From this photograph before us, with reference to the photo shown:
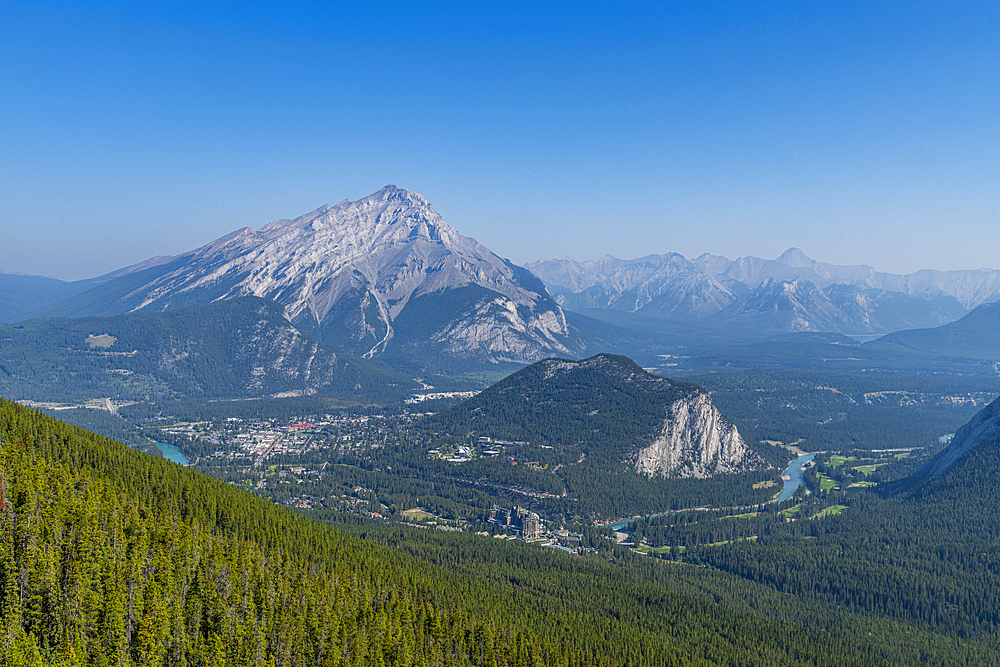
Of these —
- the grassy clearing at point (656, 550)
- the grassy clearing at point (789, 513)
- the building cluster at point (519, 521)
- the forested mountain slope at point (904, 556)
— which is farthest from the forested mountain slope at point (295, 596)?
the grassy clearing at point (789, 513)

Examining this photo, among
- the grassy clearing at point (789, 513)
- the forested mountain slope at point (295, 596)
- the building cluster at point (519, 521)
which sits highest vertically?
the forested mountain slope at point (295, 596)

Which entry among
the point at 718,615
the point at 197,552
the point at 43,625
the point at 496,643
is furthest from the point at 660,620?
the point at 43,625

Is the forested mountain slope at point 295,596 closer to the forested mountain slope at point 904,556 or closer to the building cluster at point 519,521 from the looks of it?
the forested mountain slope at point 904,556

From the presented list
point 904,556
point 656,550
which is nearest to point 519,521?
point 656,550

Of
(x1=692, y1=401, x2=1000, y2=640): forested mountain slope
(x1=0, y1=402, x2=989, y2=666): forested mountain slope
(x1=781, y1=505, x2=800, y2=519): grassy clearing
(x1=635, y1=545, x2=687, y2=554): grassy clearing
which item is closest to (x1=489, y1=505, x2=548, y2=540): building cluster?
(x1=0, y1=402, x2=989, y2=666): forested mountain slope

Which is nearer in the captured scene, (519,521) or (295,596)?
(295,596)

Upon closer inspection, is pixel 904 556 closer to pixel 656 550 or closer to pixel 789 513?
pixel 789 513

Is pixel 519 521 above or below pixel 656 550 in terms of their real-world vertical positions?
above

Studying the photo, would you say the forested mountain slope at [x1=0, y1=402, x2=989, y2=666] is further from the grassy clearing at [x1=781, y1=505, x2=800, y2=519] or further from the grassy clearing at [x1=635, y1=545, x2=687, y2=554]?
the grassy clearing at [x1=781, y1=505, x2=800, y2=519]

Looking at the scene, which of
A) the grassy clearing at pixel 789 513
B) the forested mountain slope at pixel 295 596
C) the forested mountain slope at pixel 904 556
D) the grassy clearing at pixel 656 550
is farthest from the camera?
the grassy clearing at pixel 789 513

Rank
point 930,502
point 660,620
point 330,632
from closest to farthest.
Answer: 1. point 330,632
2. point 660,620
3. point 930,502

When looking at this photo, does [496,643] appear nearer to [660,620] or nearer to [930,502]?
[660,620]
